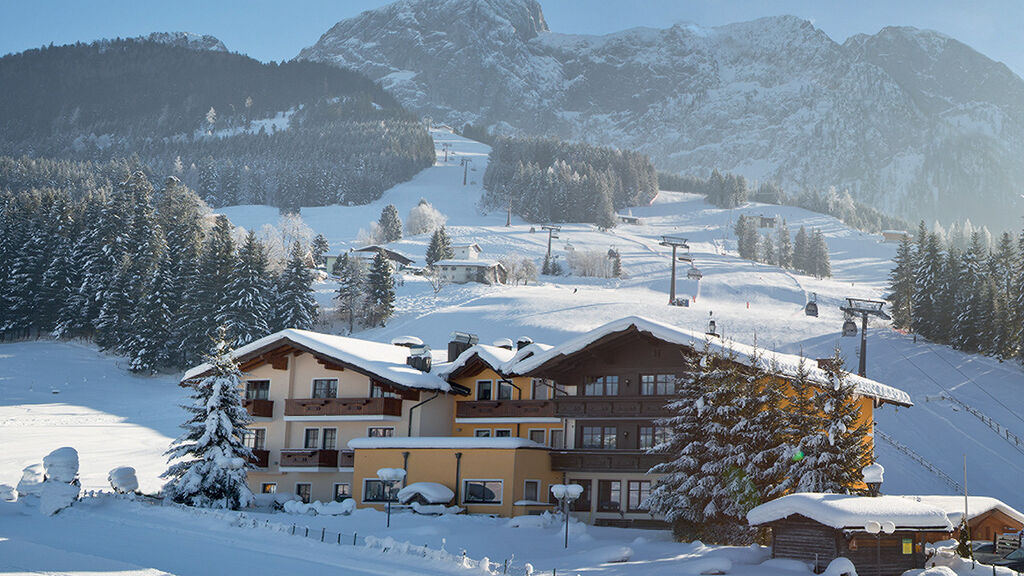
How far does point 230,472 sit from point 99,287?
60196 millimetres

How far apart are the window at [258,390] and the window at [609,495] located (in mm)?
17645

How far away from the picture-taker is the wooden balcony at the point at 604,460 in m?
38.2

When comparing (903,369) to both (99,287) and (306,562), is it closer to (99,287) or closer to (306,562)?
(306,562)

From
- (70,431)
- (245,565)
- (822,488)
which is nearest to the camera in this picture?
(245,565)

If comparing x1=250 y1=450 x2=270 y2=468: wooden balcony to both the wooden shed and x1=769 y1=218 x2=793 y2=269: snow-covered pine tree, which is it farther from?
x1=769 y1=218 x2=793 y2=269: snow-covered pine tree

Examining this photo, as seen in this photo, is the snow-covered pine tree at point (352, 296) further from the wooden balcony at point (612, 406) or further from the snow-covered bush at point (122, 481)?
the wooden balcony at point (612, 406)

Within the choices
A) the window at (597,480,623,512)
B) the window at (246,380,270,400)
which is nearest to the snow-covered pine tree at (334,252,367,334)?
the window at (246,380,270,400)

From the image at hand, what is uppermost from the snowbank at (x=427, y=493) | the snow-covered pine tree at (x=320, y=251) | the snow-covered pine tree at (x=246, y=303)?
the snow-covered pine tree at (x=320, y=251)

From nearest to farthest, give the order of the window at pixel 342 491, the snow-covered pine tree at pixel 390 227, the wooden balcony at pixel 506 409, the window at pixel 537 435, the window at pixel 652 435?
the window at pixel 652 435 < the wooden balcony at pixel 506 409 < the window at pixel 537 435 < the window at pixel 342 491 < the snow-covered pine tree at pixel 390 227

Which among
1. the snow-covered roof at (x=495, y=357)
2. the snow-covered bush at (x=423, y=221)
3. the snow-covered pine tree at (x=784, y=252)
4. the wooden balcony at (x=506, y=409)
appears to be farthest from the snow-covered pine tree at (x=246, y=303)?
the snow-covered pine tree at (x=784, y=252)

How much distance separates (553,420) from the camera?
42.7m

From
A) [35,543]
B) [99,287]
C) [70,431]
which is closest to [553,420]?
[35,543]

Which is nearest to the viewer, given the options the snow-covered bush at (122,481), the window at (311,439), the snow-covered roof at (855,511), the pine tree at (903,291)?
the snow-covered roof at (855,511)

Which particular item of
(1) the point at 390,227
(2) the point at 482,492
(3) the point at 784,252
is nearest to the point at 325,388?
(2) the point at 482,492
